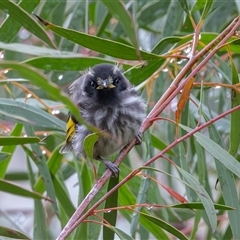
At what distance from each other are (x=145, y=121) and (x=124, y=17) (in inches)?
27.7

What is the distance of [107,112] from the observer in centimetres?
236

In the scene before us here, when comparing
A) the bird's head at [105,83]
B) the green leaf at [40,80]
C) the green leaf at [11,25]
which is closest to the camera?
the green leaf at [40,80]

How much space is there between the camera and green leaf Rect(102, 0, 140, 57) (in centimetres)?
126

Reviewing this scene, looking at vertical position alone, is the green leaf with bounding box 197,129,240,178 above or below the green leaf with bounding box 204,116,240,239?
above

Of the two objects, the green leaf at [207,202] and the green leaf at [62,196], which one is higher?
the green leaf at [207,202]

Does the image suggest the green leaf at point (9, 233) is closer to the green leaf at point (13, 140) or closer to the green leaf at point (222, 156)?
the green leaf at point (13, 140)

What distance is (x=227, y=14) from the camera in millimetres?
3066

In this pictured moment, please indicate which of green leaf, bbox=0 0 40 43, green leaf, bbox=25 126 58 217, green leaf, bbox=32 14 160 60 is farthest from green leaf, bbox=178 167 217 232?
green leaf, bbox=0 0 40 43

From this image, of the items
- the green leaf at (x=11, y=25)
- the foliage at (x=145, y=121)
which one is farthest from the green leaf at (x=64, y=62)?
the green leaf at (x=11, y=25)

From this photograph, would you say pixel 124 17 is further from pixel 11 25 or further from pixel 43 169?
pixel 43 169

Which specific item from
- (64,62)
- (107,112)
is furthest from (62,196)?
(64,62)

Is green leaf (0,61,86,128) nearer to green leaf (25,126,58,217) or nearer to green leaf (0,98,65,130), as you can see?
green leaf (0,98,65,130)

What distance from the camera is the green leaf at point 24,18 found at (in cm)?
172

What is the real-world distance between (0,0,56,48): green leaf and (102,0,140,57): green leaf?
463 mm
